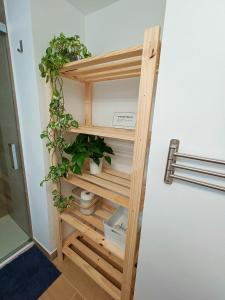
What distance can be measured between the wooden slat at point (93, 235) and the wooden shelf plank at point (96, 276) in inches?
12.0

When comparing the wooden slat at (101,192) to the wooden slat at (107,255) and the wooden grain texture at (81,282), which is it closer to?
the wooden slat at (107,255)

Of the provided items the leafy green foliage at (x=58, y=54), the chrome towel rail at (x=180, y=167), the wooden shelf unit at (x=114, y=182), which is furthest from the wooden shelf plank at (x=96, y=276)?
the leafy green foliage at (x=58, y=54)

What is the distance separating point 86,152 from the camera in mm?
1049

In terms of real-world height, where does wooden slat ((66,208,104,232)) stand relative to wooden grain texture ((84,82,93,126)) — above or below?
below

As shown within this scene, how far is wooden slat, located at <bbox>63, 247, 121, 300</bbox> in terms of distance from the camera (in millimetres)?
1039

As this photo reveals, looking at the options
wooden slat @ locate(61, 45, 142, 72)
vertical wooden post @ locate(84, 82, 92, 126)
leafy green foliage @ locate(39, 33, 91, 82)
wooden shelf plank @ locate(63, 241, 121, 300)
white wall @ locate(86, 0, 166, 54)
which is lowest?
wooden shelf plank @ locate(63, 241, 121, 300)

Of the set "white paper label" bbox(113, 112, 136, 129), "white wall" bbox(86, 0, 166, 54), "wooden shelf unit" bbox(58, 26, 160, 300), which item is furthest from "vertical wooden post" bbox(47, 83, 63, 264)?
"white wall" bbox(86, 0, 166, 54)

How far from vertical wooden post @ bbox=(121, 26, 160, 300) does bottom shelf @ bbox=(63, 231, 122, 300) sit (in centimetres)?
22

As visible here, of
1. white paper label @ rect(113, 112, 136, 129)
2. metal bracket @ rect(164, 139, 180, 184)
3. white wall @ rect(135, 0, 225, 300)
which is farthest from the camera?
white paper label @ rect(113, 112, 136, 129)

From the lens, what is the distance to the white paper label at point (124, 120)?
109cm

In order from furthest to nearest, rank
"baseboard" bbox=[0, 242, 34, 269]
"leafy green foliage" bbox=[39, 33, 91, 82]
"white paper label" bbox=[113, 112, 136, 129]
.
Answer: "baseboard" bbox=[0, 242, 34, 269], "white paper label" bbox=[113, 112, 136, 129], "leafy green foliage" bbox=[39, 33, 91, 82]

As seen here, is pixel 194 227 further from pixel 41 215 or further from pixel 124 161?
pixel 41 215

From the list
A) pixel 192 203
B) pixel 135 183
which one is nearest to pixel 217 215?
pixel 192 203

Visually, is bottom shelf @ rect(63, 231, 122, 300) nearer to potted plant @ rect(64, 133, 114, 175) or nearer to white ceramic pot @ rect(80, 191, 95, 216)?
white ceramic pot @ rect(80, 191, 95, 216)
